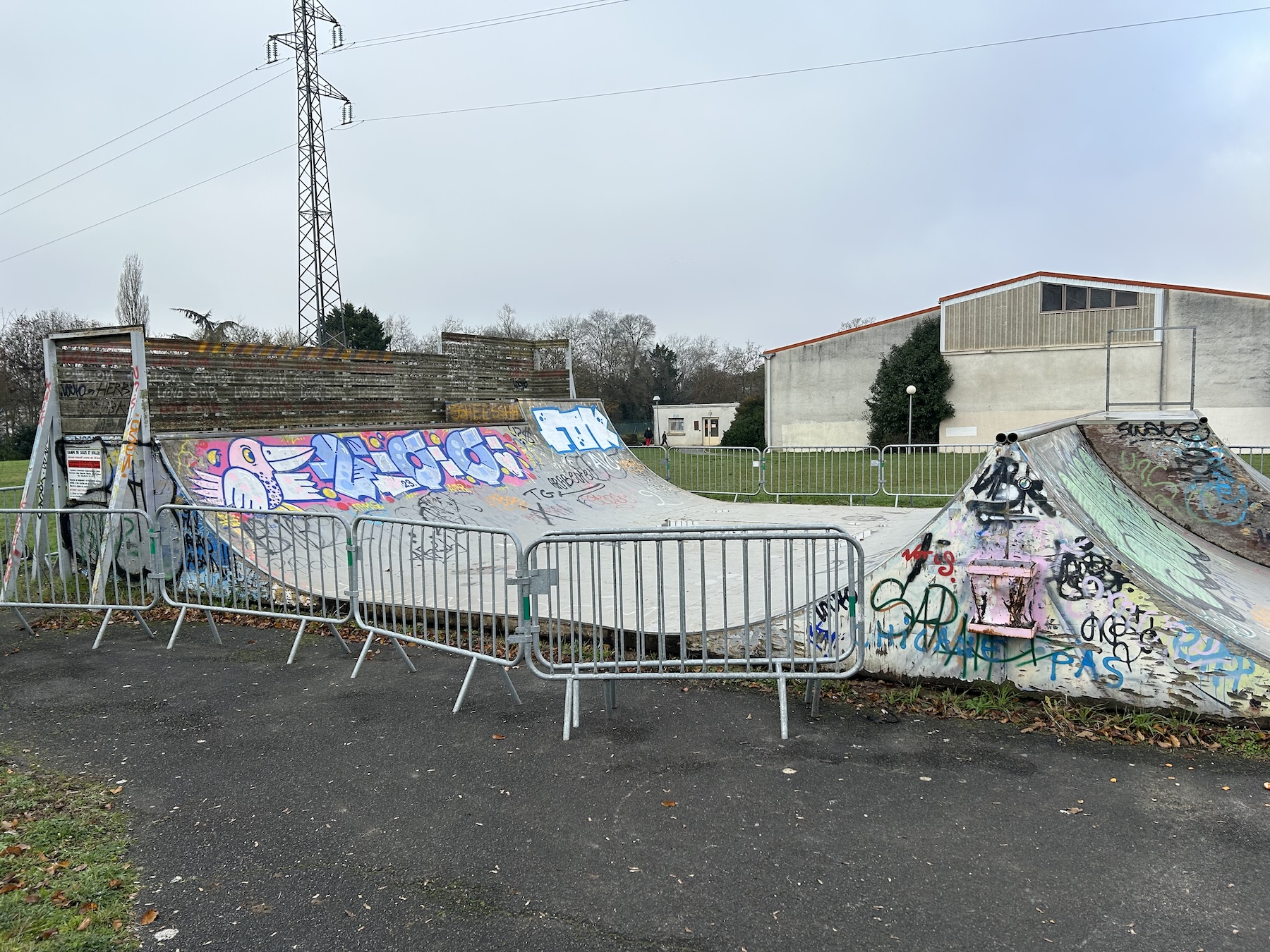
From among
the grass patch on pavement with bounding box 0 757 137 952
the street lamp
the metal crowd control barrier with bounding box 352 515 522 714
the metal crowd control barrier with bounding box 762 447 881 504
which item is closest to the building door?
the street lamp

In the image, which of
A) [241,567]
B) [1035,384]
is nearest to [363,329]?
[1035,384]

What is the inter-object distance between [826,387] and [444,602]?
38.3 meters

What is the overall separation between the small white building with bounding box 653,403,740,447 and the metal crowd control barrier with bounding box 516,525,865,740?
47.0 meters

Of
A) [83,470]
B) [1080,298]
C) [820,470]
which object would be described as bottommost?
[820,470]

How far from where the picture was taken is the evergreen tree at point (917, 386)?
38531 mm

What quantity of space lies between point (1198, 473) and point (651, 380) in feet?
208

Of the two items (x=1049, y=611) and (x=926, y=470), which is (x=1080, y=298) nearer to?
(x=926, y=470)

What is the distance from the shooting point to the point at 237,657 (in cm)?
639

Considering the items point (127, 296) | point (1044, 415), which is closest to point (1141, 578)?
point (1044, 415)

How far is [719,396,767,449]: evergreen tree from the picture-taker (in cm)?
4834

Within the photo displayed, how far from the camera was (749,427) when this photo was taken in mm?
49094

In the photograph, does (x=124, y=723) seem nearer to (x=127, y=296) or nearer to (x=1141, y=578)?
(x=1141, y=578)

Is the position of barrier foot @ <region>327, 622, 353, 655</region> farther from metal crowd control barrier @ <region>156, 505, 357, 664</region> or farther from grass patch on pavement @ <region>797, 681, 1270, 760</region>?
grass patch on pavement @ <region>797, 681, 1270, 760</region>

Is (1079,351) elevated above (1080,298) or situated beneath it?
situated beneath
